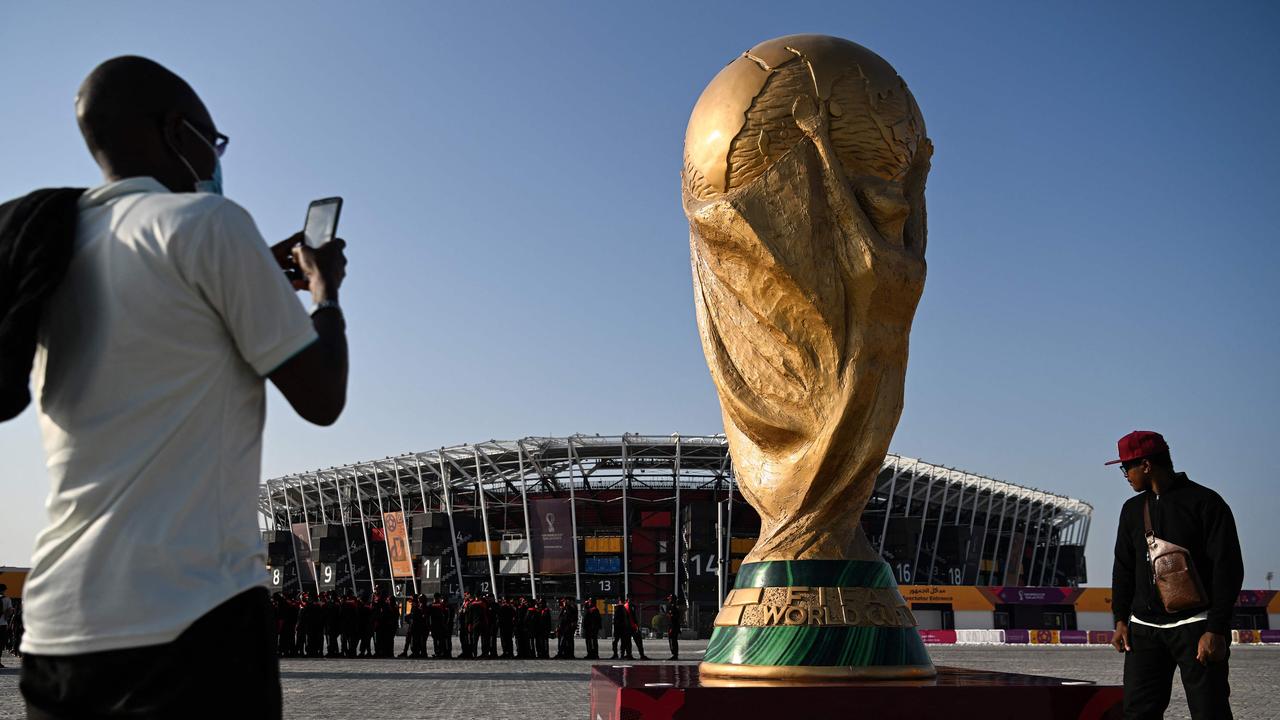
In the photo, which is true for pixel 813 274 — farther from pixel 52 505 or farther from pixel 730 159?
pixel 52 505

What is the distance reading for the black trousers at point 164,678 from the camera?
1.68 meters

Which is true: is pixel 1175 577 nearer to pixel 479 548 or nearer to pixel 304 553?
pixel 479 548

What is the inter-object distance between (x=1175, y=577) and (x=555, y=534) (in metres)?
45.0

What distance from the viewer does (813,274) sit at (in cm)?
585

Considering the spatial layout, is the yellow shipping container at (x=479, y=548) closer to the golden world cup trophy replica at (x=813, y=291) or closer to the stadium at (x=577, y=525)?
the stadium at (x=577, y=525)

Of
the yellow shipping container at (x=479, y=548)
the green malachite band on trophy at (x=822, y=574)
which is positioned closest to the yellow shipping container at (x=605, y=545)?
the yellow shipping container at (x=479, y=548)

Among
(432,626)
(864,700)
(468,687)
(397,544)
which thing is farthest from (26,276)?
(397,544)

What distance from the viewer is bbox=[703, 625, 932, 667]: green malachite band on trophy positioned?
5.46m

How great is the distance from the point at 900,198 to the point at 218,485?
4.81m

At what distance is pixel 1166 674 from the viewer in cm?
498

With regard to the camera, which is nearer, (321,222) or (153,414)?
(153,414)

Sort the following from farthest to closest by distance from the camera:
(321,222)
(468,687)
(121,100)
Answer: (468,687)
(321,222)
(121,100)

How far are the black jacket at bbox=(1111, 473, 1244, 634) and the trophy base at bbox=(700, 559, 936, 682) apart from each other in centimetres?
110

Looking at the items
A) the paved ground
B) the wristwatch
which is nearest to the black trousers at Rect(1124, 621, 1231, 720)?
the wristwatch
